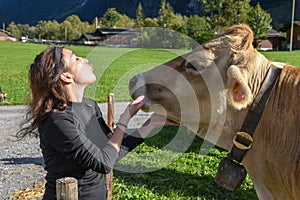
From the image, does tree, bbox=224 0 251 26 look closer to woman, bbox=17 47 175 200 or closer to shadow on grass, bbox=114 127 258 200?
shadow on grass, bbox=114 127 258 200

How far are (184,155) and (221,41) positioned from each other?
5440mm

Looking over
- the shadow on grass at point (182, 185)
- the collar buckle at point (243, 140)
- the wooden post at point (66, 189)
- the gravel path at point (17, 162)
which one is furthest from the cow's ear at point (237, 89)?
the gravel path at point (17, 162)

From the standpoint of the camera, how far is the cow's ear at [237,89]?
2238 mm

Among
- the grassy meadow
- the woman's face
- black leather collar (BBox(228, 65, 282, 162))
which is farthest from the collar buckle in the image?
the grassy meadow

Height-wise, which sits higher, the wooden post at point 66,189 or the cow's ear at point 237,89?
the cow's ear at point 237,89

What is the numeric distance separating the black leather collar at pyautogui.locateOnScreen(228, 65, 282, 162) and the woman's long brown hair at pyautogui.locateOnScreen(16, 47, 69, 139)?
1265 millimetres

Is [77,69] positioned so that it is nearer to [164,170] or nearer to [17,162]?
[164,170]

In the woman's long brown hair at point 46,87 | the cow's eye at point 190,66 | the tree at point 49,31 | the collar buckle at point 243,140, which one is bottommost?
the collar buckle at point 243,140

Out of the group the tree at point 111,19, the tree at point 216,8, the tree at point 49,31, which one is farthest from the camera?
the tree at point 111,19

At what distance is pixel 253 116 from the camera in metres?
2.33

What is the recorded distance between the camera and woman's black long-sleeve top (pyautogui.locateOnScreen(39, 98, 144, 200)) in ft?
8.66

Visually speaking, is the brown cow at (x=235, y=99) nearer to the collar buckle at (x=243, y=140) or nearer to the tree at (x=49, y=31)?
the collar buckle at (x=243, y=140)

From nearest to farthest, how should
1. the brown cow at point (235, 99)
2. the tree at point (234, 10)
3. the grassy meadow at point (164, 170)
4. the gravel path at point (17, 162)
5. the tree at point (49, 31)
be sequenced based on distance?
the brown cow at point (235, 99) < the grassy meadow at point (164, 170) < the gravel path at point (17, 162) < the tree at point (234, 10) < the tree at point (49, 31)

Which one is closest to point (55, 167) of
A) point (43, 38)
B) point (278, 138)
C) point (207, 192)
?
point (278, 138)
